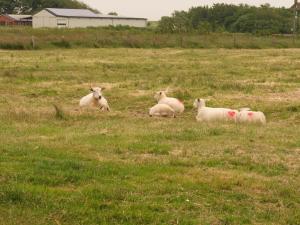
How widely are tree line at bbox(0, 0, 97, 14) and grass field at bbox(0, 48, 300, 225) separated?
10146cm

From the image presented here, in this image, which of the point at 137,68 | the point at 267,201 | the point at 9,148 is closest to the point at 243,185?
the point at 267,201

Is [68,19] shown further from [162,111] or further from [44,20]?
[162,111]

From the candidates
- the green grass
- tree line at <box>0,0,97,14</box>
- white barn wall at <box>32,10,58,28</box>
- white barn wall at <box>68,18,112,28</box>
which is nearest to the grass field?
the green grass

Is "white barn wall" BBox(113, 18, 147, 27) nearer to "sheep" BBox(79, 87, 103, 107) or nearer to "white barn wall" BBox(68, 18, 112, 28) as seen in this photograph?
"white barn wall" BBox(68, 18, 112, 28)

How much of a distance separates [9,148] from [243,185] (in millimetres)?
3931

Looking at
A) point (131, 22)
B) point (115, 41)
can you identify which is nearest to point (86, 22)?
point (131, 22)

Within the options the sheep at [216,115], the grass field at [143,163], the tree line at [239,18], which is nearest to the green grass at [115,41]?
the tree line at [239,18]

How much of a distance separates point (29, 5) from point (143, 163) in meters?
116

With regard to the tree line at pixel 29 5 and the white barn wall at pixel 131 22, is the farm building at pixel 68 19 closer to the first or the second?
the white barn wall at pixel 131 22

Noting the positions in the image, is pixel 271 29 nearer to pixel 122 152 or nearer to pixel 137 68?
pixel 137 68

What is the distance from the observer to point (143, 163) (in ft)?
30.0

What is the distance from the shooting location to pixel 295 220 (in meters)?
6.80

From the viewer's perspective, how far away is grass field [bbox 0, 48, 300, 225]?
22.7ft

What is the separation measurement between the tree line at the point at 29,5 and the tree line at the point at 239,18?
24.2 meters
